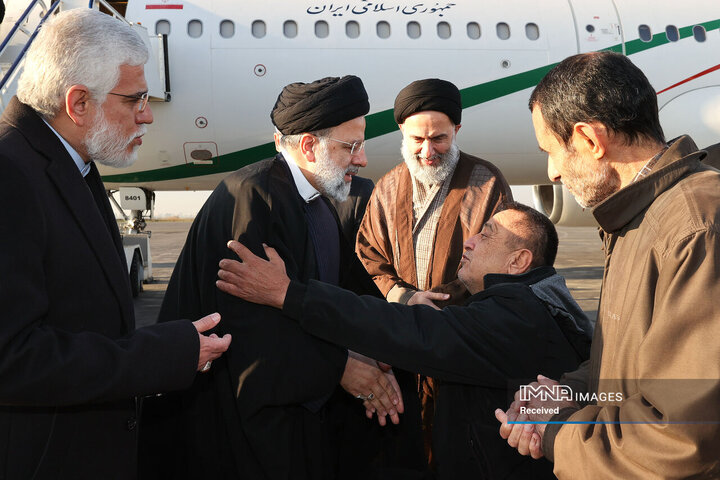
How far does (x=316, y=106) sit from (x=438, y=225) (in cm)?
107

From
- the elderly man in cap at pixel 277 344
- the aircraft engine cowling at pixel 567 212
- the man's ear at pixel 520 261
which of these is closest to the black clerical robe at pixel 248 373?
the elderly man in cap at pixel 277 344

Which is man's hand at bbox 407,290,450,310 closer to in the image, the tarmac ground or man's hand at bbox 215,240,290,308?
man's hand at bbox 215,240,290,308

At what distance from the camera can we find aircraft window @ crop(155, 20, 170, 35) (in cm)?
902

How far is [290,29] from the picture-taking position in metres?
9.17

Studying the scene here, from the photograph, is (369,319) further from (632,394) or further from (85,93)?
(85,93)

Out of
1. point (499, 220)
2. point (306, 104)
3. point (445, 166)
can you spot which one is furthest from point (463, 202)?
point (306, 104)

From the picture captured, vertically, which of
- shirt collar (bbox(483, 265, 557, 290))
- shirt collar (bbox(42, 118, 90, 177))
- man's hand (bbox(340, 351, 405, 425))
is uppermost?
shirt collar (bbox(42, 118, 90, 177))

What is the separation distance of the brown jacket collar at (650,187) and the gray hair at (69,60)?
1429 mm

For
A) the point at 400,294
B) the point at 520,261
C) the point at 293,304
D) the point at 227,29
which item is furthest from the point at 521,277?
the point at 227,29

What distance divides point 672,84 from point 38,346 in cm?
1045

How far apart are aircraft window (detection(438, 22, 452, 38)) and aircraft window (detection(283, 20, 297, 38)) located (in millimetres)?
2021

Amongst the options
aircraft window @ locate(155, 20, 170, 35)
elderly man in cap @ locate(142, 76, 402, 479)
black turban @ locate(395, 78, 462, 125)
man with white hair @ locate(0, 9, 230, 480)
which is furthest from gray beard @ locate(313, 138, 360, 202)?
aircraft window @ locate(155, 20, 170, 35)

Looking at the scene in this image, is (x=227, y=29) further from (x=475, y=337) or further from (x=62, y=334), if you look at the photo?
(x=62, y=334)

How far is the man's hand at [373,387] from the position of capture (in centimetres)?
261
